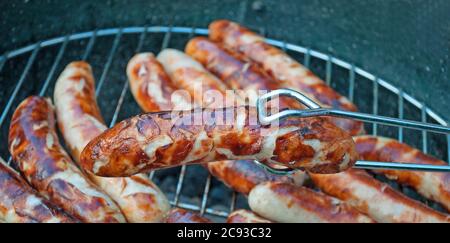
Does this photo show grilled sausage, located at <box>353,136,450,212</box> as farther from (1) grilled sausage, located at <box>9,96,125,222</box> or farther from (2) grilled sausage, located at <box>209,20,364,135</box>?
(1) grilled sausage, located at <box>9,96,125,222</box>

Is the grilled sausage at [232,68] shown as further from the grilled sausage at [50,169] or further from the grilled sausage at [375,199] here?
the grilled sausage at [50,169]

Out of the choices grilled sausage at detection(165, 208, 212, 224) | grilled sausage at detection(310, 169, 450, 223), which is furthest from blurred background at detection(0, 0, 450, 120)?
grilled sausage at detection(165, 208, 212, 224)

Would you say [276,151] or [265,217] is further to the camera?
[265,217]

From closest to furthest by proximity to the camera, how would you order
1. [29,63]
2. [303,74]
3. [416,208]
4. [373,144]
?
[416,208]
[373,144]
[303,74]
[29,63]

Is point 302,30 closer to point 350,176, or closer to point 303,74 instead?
point 303,74

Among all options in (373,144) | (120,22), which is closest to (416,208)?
(373,144)

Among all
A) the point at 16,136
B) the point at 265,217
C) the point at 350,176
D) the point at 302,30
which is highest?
the point at 302,30

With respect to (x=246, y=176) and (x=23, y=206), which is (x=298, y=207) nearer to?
(x=246, y=176)
